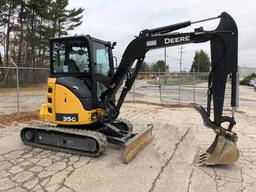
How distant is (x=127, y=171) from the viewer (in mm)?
4641

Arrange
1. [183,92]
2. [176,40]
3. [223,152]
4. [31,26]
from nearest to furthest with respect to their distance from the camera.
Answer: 1. [223,152]
2. [176,40]
3. [183,92]
4. [31,26]

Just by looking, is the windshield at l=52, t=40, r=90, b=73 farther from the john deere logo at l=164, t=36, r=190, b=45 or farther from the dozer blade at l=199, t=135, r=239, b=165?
the dozer blade at l=199, t=135, r=239, b=165

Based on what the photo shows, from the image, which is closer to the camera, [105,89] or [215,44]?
[215,44]

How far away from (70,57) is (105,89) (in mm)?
1057

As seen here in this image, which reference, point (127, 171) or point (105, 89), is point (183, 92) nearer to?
point (105, 89)

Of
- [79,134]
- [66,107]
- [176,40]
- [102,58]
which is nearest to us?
[176,40]

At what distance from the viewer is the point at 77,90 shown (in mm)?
5512

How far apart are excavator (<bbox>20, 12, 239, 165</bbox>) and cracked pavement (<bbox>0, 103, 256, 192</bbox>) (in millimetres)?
232

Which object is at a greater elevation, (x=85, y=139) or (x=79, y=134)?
(x=79, y=134)

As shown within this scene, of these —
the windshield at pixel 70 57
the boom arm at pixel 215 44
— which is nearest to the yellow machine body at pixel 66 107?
the windshield at pixel 70 57

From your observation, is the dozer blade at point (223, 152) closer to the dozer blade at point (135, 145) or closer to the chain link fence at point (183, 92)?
the dozer blade at point (135, 145)

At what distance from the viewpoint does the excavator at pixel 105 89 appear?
463cm

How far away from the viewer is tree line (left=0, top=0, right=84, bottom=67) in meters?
24.8

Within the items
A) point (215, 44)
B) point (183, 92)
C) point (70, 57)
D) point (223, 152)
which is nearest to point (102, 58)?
point (70, 57)
